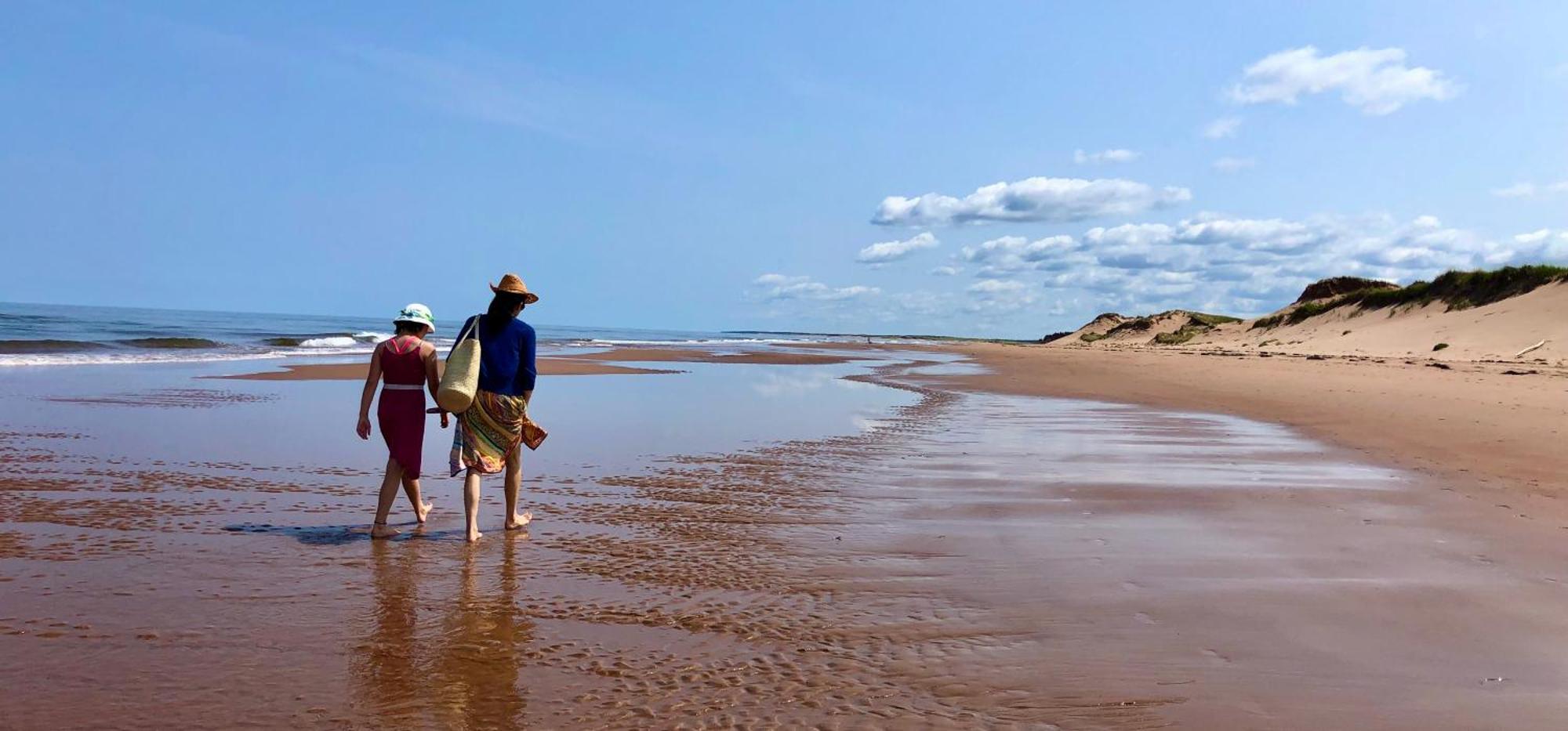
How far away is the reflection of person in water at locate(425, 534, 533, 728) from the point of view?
3.41 m

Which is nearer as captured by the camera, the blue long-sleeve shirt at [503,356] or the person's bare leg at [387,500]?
the person's bare leg at [387,500]

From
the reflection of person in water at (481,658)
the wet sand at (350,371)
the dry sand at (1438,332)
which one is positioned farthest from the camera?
the dry sand at (1438,332)

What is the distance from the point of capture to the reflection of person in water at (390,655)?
3434 millimetres

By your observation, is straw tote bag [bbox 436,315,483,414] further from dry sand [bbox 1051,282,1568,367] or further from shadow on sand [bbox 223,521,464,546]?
dry sand [bbox 1051,282,1568,367]

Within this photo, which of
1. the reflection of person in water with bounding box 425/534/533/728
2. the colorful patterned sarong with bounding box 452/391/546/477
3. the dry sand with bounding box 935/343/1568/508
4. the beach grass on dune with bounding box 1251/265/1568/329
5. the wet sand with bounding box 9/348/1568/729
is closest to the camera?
the reflection of person in water with bounding box 425/534/533/728

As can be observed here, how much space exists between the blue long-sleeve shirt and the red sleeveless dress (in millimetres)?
344

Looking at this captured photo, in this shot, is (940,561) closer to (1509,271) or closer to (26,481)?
(26,481)

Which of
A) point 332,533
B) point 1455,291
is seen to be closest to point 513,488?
point 332,533

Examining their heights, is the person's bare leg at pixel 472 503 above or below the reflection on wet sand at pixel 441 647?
above

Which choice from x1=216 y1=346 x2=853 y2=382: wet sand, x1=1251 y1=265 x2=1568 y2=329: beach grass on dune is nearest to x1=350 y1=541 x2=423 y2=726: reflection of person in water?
x1=216 y1=346 x2=853 y2=382: wet sand

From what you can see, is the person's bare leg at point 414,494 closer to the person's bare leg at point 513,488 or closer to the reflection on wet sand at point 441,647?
the person's bare leg at point 513,488

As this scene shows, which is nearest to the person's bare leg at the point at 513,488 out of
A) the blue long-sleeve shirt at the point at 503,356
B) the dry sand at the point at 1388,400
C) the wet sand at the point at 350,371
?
the blue long-sleeve shirt at the point at 503,356

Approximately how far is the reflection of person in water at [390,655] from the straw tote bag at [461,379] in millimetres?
1090

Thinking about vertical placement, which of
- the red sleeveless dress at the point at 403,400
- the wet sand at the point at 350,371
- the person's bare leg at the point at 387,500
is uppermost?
the red sleeveless dress at the point at 403,400
